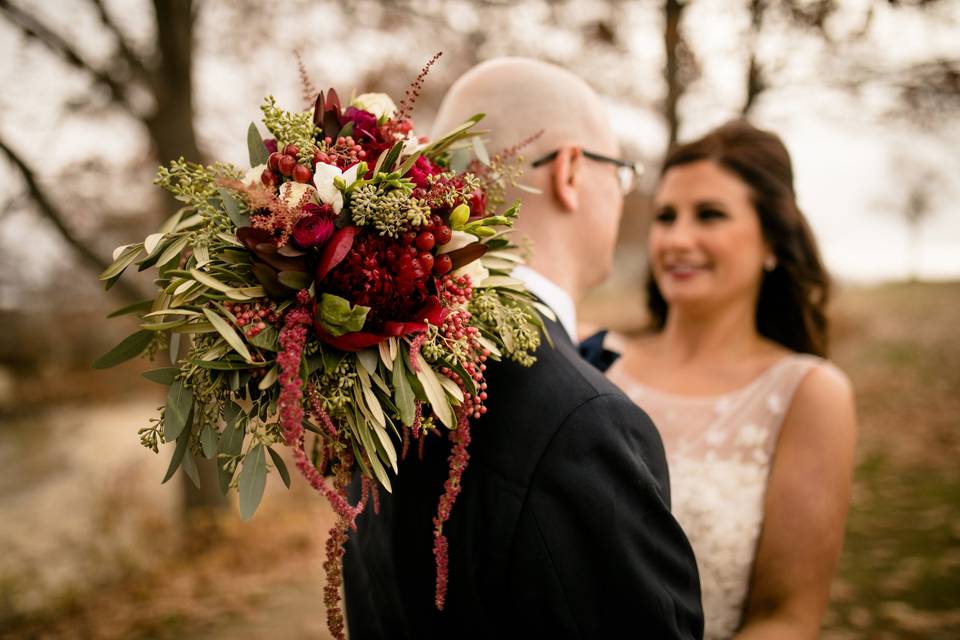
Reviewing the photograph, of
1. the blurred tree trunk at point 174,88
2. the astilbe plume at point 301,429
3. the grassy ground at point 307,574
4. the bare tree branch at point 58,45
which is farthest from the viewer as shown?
the blurred tree trunk at point 174,88

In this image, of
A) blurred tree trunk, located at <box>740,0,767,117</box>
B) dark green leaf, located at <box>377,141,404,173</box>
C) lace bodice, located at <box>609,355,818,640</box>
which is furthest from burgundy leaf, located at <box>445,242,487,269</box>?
blurred tree trunk, located at <box>740,0,767,117</box>

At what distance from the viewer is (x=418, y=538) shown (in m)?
1.88

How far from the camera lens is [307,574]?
648 cm

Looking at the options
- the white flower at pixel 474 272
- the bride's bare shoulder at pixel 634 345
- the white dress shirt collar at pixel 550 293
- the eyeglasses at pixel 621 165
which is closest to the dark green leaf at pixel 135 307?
the white flower at pixel 474 272

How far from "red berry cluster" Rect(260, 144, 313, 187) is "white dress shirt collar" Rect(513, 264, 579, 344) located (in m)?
0.73

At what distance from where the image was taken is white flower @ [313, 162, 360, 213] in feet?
4.46

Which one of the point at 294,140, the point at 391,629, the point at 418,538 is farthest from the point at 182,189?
the point at 391,629

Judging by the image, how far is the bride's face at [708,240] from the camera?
3.39 m

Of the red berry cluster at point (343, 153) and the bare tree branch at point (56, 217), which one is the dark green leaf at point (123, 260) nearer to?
the red berry cluster at point (343, 153)

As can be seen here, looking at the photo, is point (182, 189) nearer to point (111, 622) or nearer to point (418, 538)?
point (418, 538)

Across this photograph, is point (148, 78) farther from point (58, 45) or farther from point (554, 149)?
point (554, 149)

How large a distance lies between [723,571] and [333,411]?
2275 millimetres

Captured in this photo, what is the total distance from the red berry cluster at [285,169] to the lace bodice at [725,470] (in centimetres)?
241

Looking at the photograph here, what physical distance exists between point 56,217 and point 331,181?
18.4 ft
